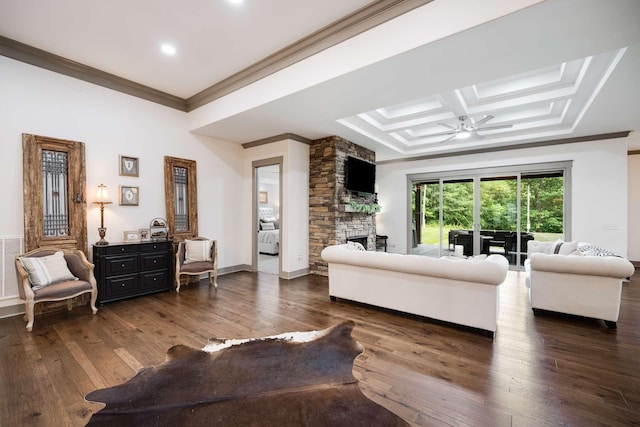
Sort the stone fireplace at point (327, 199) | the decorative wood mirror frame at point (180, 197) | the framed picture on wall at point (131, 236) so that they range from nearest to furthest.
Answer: the framed picture on wall at point (131, 236), the decorative wood mirror frame at point (180, 197), the stone fireplace at point (327, 199)

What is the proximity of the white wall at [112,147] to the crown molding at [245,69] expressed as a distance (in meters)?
0.12

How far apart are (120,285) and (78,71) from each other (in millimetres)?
3137

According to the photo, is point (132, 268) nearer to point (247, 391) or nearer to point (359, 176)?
point (247, 391)

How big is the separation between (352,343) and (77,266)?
3769 mm

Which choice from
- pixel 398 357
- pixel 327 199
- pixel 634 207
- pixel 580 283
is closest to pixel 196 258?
pixel 327 199

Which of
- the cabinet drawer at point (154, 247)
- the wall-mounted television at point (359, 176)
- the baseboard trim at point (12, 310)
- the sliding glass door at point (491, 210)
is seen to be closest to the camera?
the baseboard trim at point (12, 310)

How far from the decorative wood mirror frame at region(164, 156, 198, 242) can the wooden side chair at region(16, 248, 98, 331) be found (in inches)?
54.5

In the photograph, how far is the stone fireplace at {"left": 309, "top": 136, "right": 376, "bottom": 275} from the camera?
5.65 m

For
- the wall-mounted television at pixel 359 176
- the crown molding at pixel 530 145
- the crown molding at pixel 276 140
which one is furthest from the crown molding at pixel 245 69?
the crown molding at pixel 530 145

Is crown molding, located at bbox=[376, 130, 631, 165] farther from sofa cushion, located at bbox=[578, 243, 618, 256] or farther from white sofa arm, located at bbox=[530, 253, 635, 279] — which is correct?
white sofa arm, located at bbox=[530, 253, 635, 279]

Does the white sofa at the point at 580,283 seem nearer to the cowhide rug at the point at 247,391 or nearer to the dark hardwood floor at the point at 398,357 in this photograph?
the dark hardwood floor at the point at 398,357

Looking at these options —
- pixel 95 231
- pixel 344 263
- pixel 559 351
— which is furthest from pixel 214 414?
pixel 95 231

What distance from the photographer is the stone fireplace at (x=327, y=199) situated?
5.65 metres

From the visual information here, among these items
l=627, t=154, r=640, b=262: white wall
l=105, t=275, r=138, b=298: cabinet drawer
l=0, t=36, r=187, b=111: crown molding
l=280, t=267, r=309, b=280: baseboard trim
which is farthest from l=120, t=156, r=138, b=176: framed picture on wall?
l=627, t=154, r=640, b=262: white wall
